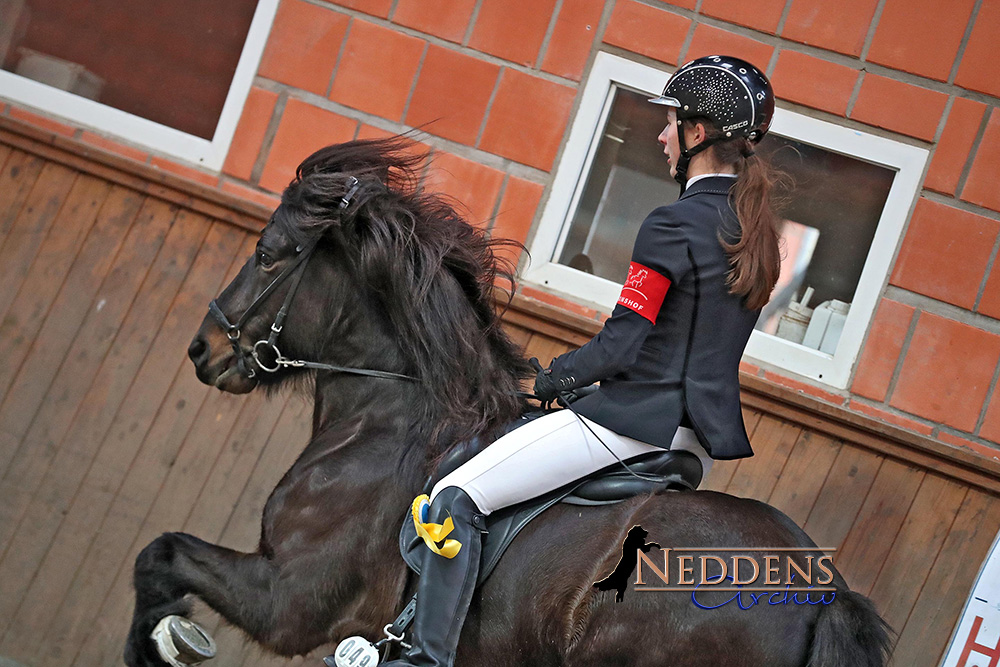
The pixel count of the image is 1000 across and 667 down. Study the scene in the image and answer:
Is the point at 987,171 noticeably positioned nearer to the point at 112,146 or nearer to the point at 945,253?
the point at 945,253

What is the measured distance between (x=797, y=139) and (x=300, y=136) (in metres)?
2.55

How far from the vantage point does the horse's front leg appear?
2674mm

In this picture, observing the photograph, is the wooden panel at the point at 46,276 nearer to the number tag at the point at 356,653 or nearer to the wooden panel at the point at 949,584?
the number tag at the point at 356,653

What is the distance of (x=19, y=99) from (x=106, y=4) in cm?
72

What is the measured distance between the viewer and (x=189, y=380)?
→ 4.61 meters

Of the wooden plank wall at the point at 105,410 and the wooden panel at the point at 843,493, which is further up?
the wooden panel at the point at 843,493

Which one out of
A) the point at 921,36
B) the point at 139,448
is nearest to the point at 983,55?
the point at 921,36

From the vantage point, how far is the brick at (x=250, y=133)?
4.67 meters

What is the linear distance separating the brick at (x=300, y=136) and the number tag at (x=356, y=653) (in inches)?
110

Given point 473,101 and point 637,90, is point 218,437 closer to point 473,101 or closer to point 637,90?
point 473,101

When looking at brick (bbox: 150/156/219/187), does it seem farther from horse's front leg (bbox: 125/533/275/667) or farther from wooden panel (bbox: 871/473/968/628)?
wooden panel (bbox: 871/473/968/628)

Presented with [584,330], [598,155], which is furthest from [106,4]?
[584,330]

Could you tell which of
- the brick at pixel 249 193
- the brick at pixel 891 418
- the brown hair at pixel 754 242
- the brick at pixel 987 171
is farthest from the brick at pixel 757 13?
the brick at pixel 249 193

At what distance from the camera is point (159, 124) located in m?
4.79
